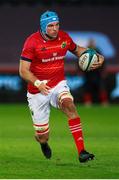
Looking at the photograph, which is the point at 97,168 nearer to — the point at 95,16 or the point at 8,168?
the point at 8,168

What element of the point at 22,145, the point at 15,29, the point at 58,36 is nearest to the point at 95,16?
the point at 15,29

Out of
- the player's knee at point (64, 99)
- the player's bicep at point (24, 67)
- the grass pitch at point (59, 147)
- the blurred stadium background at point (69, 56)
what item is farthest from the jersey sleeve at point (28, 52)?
the blurred stadium background at point (69, 56)

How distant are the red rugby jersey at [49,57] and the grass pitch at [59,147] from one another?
4.13ft

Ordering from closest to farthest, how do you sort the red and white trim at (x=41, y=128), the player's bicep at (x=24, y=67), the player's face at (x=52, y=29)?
the player's bicep at (x=24, y=67) → the player's face at (x=52, y=29) → the red and white trim at (x=41, y=128)

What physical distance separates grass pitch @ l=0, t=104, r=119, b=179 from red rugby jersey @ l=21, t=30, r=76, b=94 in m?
1.26

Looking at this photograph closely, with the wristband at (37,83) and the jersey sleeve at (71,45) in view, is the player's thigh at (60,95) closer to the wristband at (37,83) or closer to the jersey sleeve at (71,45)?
the wristband at (37,83)

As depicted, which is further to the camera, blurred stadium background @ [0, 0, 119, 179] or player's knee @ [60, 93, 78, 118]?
blurred stadium background @ [0, 0, 119, 179]

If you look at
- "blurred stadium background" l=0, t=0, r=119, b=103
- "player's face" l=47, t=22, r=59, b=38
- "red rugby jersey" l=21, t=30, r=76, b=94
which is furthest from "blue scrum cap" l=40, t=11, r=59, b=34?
"blurred stadium background" l=0, t=0, r=119, b=103

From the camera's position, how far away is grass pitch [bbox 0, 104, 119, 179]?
11150 mm

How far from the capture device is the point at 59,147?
14.8 metres

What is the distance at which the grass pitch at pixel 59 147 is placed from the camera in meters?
11.1

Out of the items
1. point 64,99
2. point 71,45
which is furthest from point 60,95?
point 71,45

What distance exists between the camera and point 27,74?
12164mm

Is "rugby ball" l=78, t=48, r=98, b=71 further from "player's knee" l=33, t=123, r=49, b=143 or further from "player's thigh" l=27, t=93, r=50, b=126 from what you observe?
"player's knee" l=33, t=123, r=49, b=143
